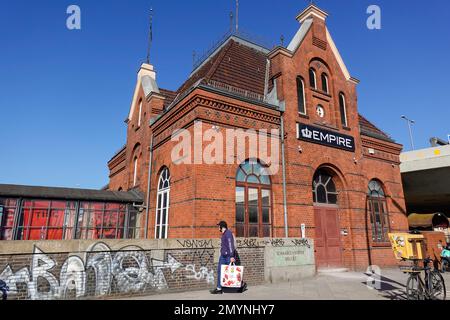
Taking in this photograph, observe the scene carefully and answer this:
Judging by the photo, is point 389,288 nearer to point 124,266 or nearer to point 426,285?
point 426,285

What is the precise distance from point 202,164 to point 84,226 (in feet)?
22.8

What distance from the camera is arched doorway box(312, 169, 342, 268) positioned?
1330 centimetres

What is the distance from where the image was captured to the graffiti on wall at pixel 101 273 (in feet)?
22.0

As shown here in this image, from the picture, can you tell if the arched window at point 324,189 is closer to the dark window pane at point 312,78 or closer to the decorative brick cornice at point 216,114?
the decorative brick cornice at point 216,114

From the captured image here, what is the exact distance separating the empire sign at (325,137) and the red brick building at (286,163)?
52mm

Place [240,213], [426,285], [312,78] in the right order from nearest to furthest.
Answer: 1. [426,285]
2. [240,213]
3. [312,78]

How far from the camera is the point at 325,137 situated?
1430 cm

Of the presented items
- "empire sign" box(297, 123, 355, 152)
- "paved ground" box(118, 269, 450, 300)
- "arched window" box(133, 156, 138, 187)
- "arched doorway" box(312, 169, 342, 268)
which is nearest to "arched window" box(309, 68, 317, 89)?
"empire sign" box(297, 123, 355, 152)

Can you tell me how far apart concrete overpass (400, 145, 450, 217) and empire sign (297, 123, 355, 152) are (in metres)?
8.27

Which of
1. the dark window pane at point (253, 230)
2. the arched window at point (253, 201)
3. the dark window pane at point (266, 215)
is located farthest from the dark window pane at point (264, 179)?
the dark window pane at point (253, 230)

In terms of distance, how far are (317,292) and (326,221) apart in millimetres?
5812

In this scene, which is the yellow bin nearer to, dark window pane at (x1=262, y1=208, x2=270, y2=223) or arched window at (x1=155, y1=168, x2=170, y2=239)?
dark window pane at (x1=262, y1=208, x2=270, y2=223)

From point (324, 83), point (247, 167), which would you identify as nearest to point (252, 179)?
point (247, 167)

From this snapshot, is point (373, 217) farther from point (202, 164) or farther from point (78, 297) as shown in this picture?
point (78, 297)
